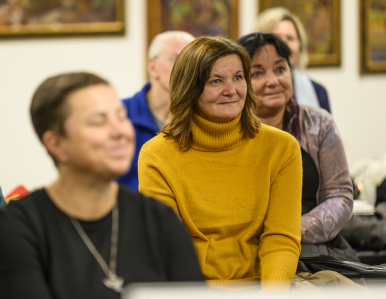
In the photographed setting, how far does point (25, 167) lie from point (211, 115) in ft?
11.7

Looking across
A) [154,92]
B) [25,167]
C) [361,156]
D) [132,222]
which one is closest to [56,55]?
[25,167]

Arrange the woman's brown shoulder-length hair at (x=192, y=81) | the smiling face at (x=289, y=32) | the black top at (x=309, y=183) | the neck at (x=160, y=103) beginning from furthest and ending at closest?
the smiling face at (x=289, y=32) < the neck at (x=160, y=103) < the black top at (x=309, y=183) < the woman's brown shoulder-length hair at (x=192, y=81)

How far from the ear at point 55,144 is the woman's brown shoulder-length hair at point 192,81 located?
2.77ft

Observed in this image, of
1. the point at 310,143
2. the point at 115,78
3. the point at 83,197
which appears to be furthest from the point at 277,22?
the point at 83,197

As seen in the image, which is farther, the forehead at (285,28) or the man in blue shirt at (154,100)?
the forehead at (285,28)

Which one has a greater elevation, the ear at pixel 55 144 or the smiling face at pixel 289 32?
the smiling face at pixel 289 32

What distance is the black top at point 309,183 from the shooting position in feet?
8.30

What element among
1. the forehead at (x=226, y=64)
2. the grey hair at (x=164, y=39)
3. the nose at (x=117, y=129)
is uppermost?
the grey hair at (x=164, y=39)

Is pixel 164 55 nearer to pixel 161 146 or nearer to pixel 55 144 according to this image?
pixel 161 146

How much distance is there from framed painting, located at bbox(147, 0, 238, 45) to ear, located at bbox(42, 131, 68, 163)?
3.94m

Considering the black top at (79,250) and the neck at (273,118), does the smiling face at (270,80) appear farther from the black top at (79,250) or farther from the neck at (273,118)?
the black top at (79,250)

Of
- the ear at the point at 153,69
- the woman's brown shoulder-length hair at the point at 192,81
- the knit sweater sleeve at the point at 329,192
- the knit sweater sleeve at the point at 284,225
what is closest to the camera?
the knit sweater sleeve at the point at 284,225

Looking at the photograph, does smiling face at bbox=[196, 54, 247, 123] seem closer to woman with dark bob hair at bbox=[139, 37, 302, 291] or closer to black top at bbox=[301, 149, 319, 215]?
woman with dark bob hair at bbox=[139, 37, 302, 291]

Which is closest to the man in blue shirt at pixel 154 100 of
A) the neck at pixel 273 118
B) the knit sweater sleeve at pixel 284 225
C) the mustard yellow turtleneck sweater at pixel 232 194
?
the neck at pixel 273 118
